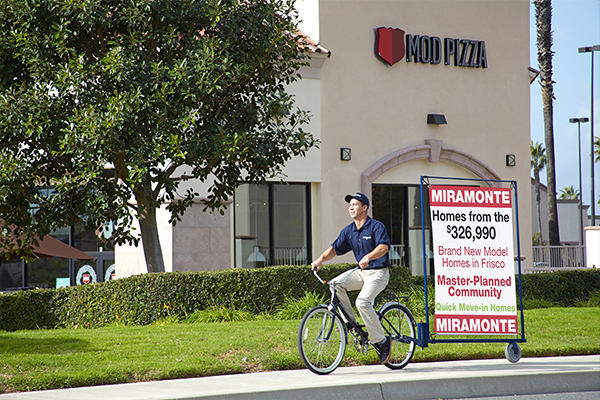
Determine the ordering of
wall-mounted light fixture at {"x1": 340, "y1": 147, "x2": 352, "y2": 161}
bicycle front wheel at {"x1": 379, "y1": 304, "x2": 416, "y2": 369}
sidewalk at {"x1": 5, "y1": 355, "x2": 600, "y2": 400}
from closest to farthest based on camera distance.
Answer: sidewalk at {"x1": 5, "y1": 355, "x2": 600, "y2": 400} < bicycle front wheel at {"x1": 379, "y1": 304, "x2": 416, "y2": 369} < wall-mounted light fixture at {"x1": 340, "y1": 147, "x2": 352, "y2": 161}

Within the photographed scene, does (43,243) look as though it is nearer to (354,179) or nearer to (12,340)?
(12,340)

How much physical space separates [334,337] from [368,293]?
2.08ft

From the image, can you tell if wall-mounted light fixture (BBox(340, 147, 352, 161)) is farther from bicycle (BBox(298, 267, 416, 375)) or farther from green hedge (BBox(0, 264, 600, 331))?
bicycle (BBox(298, 267, 416, 375))

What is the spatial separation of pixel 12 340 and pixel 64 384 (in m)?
3.28

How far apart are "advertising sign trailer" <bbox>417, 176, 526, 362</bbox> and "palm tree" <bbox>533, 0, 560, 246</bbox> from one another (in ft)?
70.3

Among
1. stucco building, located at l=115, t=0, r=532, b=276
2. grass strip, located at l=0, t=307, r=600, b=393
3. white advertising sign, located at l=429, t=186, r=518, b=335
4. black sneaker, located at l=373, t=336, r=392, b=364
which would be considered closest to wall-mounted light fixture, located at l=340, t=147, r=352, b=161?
stucco building, located at l=115, t=0, r=532, b=276

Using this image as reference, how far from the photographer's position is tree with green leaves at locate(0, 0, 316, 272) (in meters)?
10.9

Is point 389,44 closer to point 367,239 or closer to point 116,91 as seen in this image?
point 116,91

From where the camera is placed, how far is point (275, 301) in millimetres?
12953

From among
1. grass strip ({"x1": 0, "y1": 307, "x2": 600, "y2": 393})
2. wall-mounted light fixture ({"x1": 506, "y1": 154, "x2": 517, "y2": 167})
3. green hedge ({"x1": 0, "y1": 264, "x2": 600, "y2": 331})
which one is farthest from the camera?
wall-mounted light fixture ({"x1": 506, "y1": 154, "x2": 517, "y2": 167})

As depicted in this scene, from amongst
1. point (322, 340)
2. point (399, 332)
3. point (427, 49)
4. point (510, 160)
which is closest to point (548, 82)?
point (510, 160)

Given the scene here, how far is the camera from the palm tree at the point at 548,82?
1082 inches

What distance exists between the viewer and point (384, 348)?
307 inches

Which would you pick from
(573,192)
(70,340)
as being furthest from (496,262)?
(573,192)
